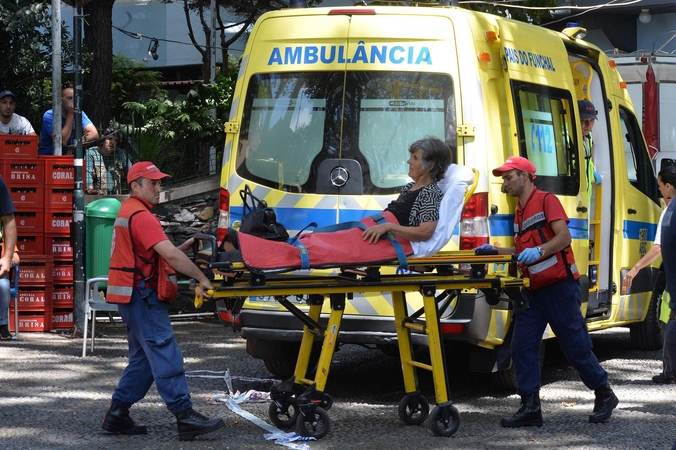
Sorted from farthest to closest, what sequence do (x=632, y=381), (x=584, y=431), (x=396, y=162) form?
(x=632, y=381) → (x=396, y=162) → (x=584, y=431)

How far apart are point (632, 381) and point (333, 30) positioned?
147 inches

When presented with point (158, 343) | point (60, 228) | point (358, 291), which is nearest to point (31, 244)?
point (60, 228)

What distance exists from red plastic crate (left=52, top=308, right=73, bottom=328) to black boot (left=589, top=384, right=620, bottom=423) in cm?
643

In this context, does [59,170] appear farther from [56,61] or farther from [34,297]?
[34,297]

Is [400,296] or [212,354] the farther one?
[212,354]

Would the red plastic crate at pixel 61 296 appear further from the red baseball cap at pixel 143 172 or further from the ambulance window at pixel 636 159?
the ambulance window at pixel 636 159

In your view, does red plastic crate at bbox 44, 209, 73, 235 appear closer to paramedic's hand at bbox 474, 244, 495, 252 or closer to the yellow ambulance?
the yellow ambulance

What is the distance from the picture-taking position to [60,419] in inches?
283

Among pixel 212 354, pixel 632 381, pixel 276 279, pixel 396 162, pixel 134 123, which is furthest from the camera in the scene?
pixel 134 123

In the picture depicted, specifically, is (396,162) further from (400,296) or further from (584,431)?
(584,431)

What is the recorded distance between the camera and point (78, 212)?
11.3 metres

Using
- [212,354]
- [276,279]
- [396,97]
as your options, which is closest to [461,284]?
[276,279]

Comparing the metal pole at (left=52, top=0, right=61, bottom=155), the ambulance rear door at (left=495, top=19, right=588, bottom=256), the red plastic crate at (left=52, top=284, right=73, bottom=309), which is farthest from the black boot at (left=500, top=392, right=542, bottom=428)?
the metal pole at (left=52, top=0, right=61, bottom=155)

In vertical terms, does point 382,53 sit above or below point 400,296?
above
